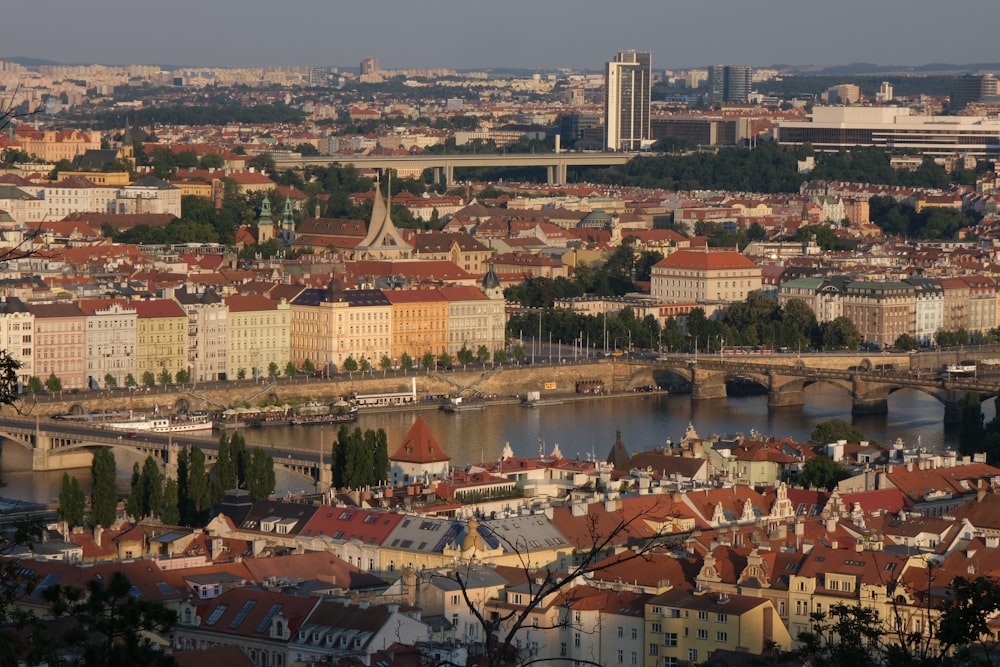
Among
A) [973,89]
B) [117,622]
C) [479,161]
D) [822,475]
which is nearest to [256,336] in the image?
[822,475]

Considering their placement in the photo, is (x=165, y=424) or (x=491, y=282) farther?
(x=491, y=282)

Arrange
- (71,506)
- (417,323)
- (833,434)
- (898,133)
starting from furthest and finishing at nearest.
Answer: (898,133), (417,323), (833,434), (71,506)

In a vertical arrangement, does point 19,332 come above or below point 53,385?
above

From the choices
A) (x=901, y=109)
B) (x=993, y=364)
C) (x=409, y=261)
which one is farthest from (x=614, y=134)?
(x=993, y=364)

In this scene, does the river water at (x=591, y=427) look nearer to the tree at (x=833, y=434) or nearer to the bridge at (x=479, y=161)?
the tree at (x=833, y=434)

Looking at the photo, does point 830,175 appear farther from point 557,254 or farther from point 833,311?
point 833,311

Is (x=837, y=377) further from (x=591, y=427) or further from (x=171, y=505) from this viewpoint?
(x=171, y=505)

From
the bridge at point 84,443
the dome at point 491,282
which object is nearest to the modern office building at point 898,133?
the dome at point 491,282
